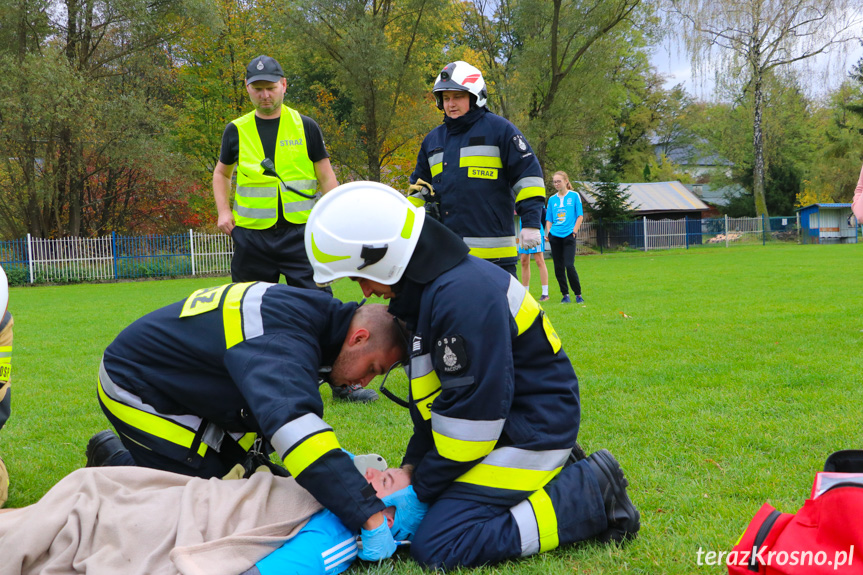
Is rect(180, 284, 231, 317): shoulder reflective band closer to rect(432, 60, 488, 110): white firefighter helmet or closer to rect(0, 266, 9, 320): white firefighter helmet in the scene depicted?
rect(0, 266, 9, 320): white firefighter helmet

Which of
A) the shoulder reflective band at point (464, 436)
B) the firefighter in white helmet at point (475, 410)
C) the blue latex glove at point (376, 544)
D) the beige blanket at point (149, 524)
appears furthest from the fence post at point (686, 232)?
the beige blanket at point (149, 524)

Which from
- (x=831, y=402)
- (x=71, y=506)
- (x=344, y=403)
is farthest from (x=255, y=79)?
(x=831, y=402)

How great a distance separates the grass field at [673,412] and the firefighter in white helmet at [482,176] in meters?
1.30

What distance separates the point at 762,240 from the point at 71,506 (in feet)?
145

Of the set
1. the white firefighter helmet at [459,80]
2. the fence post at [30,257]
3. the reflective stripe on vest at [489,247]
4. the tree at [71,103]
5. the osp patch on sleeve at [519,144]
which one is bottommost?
the reflective stripe on vest at [489,247]

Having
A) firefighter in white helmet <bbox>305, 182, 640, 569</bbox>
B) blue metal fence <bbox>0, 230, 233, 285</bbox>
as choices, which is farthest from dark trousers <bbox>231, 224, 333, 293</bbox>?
blue metal fence <bbox>0, 230, 233, 285</bbox>

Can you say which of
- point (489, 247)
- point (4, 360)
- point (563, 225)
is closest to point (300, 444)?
point (4, 360)

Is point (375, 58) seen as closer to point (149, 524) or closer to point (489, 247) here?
point (489, 247)

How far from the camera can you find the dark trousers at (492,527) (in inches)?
103

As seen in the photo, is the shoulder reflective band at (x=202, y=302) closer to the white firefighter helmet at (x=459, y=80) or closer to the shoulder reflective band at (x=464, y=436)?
the shoulder reflective band at (x=464, y=436)

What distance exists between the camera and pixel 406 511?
9.17 feet

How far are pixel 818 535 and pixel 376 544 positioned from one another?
1407 mm

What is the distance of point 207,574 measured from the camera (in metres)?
2.29

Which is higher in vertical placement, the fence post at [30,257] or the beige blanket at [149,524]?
the fence post at [30,257]
